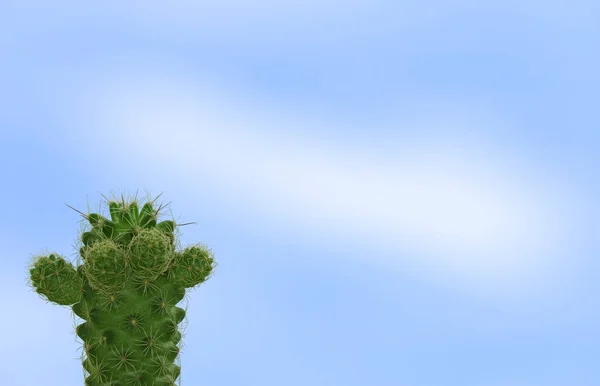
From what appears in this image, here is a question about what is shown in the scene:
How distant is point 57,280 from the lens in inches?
699

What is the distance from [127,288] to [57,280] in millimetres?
Result: 1360

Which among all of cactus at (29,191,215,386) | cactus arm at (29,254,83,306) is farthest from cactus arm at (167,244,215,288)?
cactus arm at (29,254,83,306)

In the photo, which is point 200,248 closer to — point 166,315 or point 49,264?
point 166,315

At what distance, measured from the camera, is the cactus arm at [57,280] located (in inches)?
698

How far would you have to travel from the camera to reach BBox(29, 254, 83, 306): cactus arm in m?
17.7

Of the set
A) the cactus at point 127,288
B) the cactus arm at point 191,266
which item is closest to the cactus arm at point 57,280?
the cactus at point 127,288

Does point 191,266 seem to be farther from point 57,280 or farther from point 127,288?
point 57,280

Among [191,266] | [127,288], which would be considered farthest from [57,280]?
[191,266]

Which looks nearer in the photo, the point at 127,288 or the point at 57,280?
the point at 127,288

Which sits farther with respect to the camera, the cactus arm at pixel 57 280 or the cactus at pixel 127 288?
the cactus arm at pixel 57 280

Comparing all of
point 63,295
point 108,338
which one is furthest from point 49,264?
point 108,338

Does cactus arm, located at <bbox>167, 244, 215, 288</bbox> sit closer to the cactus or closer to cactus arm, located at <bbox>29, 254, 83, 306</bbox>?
the cactus

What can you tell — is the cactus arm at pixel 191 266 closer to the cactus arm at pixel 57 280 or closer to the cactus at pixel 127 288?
the cactus at pixel 127 288

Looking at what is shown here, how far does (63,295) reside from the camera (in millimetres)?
17766
